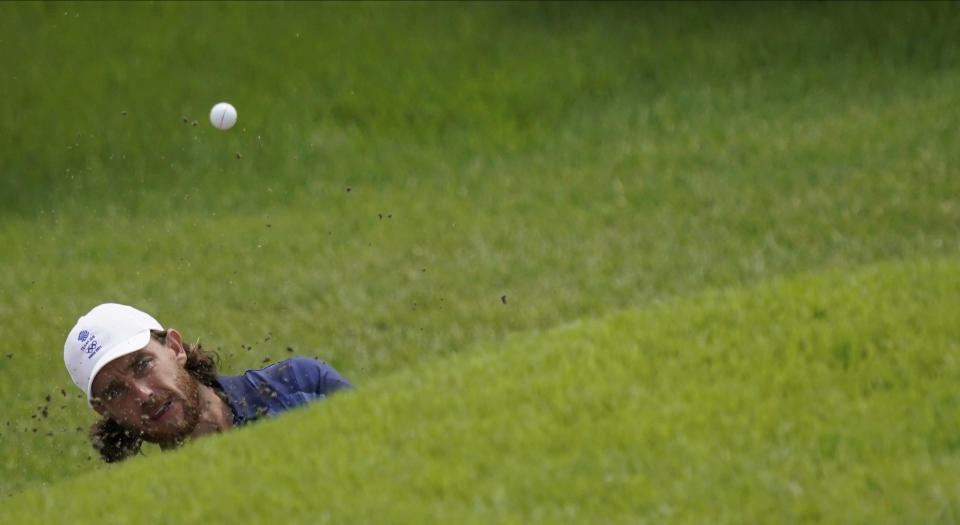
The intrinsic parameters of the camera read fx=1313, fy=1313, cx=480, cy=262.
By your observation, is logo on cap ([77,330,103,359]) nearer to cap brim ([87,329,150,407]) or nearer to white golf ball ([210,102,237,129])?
cap brim ([87,329,150,407])

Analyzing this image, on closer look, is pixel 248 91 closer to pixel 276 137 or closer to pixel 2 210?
pixel 276 137

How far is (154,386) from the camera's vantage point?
24.6 feet

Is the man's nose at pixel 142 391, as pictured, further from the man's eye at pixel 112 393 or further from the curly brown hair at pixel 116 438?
the curly brown hair at pixel 116 438

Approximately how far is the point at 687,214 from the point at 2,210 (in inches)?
340

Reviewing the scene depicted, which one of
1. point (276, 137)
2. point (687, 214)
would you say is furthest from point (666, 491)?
point (276, 137)

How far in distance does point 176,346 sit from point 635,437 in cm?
346

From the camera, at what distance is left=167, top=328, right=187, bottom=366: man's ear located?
25.8ft

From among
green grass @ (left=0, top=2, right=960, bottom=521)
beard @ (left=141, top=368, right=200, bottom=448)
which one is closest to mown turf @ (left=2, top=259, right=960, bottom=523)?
beard @ (left=141, top=368, right=200, bottom=448)

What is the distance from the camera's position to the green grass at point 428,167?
487 inches

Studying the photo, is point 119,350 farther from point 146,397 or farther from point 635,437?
point 635,437

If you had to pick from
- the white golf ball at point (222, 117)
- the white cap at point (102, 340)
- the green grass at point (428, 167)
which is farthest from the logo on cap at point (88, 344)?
the white golf ball at point (222, 117)

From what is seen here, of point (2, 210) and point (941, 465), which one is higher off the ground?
point (941, 465)

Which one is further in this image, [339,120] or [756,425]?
[339,120]

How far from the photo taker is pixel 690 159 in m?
15.7
